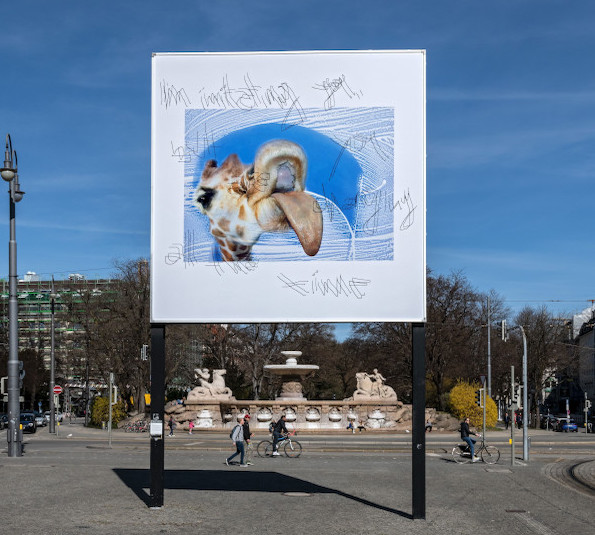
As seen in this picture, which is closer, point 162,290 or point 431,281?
point 162,290

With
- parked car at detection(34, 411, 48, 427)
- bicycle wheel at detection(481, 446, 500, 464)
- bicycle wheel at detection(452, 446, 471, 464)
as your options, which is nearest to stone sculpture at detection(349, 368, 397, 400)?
bicycle wheel at detection(481, 446, 500, 464)

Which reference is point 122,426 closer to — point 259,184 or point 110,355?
point 110,355

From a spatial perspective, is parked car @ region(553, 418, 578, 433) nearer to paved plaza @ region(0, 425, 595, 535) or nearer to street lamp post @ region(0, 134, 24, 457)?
paved plaza @ region(0, 425, 595, 535)

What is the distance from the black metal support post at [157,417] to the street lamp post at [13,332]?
46.8 feet

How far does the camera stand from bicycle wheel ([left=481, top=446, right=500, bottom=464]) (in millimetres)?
30181

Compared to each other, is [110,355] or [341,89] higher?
[341,89]

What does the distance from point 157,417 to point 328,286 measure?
168 inches

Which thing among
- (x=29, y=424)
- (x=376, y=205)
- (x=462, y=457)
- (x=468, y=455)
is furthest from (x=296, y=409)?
(x=376, y=205)

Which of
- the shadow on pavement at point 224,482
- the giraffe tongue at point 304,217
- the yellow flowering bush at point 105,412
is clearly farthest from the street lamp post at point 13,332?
the yellow flowering bush at point 105,412

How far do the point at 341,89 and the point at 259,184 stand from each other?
2506 mm

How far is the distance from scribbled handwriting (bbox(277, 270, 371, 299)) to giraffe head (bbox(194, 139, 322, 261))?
0.58 metres

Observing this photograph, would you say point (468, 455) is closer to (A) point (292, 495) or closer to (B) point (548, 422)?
(A) point (292, 495)

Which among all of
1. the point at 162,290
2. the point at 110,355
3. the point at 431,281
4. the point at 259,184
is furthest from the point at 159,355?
the point at 431,281

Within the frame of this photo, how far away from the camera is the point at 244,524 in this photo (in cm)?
1556
